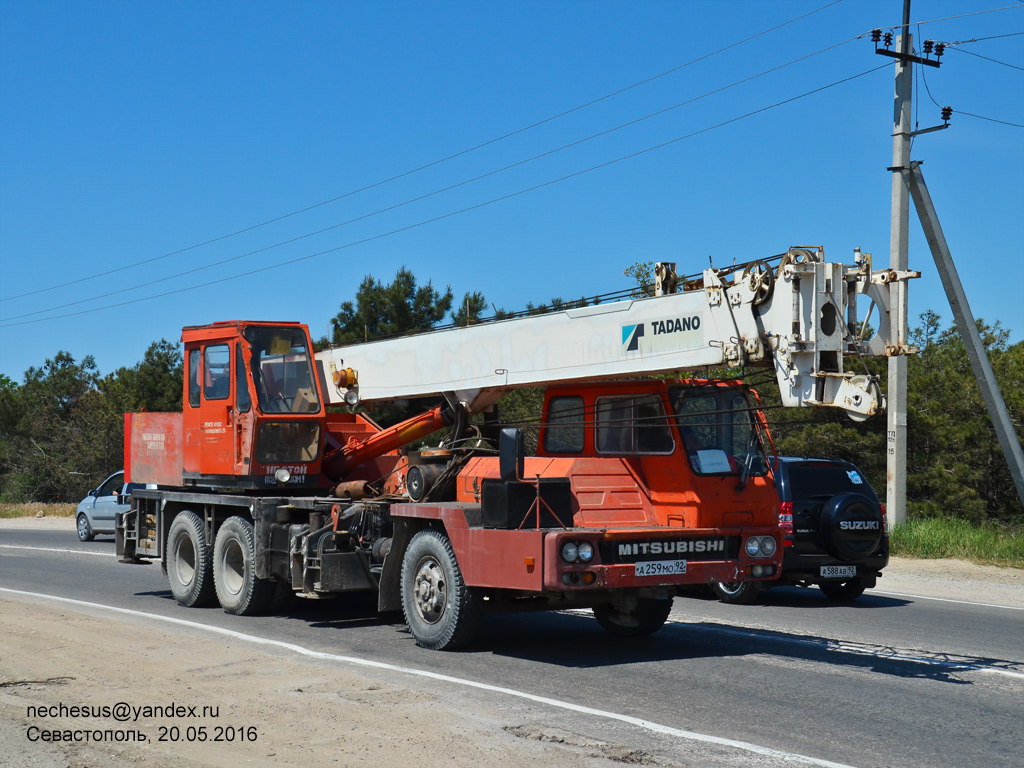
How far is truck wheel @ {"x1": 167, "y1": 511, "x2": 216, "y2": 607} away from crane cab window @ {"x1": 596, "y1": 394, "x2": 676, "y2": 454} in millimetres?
6161

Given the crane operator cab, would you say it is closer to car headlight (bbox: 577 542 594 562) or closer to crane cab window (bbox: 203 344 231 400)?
crane cab window (bbox: 203 344 231 400)

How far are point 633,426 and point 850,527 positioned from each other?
4.96m

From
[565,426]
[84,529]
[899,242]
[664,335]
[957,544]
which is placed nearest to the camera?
[664,335]

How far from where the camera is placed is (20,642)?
10.5 metres

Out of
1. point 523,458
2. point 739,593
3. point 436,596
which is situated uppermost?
point 523,458

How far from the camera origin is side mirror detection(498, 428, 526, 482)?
30.3 ft

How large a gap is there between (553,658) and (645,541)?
1512mm

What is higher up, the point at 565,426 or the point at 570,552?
the point at 565,426

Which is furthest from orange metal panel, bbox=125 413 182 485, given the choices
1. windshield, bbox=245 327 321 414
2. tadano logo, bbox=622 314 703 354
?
tadano logo, bbox=622 314 703 354

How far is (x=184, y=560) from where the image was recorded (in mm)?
14555

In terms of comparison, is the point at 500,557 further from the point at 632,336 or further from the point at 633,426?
the point at 632,336

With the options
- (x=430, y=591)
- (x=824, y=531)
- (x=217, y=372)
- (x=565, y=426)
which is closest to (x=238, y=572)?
(x=217, y=372)

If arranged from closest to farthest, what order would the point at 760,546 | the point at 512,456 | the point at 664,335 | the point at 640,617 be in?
the point at 512,456 → the point at 664,335 → the point at 760,546 → the point at 640,617

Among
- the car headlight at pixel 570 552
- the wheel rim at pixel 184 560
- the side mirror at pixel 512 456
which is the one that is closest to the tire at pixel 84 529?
the wheel rim at pixel 184 560
